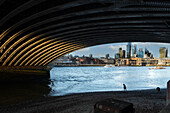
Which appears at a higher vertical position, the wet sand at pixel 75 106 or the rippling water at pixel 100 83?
the wet sand at pixel 75 106

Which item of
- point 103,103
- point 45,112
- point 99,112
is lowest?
point 45,112

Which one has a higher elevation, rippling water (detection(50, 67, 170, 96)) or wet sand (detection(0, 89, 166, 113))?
wet sand (detection(0, 89, 166, 113))

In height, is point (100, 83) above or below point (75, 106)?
below

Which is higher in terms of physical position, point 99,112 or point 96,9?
point 96,9

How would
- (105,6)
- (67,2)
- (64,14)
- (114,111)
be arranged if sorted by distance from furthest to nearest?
1. (64,14)
2. (105,6)
3. (67,2)
4. (114,111)

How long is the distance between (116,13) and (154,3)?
6.61m

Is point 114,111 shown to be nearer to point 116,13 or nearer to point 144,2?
point 144,2

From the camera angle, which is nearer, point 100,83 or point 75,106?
point 75,106

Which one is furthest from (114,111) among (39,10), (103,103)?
(39,10)

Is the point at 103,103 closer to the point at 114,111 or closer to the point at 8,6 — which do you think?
the point at 114,111

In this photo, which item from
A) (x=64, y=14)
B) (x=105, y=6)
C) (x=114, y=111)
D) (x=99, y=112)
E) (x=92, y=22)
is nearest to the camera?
(x=114, y=111)

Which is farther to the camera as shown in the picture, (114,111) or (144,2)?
(144,2)

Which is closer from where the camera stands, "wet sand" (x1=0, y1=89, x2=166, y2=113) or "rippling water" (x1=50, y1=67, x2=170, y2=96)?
"wet sand" (x1=0, y1=89, x2=166, y2=113)

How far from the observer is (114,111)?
12.2ft
